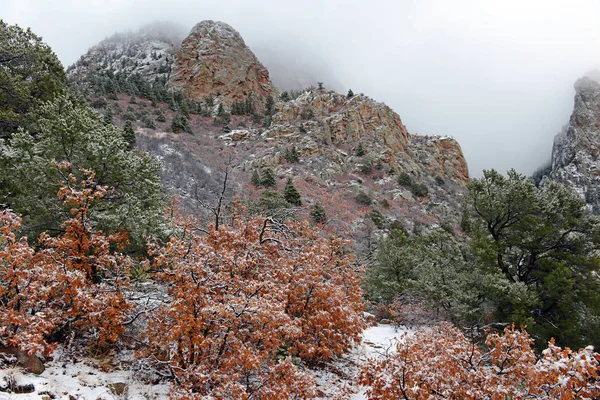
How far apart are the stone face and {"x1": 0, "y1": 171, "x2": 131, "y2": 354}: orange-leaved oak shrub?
65.3 metres

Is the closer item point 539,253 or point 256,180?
point 539,253

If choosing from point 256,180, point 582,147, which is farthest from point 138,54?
point 582,147

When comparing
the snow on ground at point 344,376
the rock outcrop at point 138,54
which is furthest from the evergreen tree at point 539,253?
the rock outcrop at point 138,54

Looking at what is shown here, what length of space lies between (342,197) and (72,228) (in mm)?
36295

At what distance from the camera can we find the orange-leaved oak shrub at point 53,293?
4.78m

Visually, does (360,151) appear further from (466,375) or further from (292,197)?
(466,375)

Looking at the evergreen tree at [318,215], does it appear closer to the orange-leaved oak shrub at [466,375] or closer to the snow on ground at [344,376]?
the snow on ground at [344,376]

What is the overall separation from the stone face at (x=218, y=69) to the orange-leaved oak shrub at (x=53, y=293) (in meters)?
65.3

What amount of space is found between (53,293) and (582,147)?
371ft

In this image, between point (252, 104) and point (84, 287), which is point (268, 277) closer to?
point (84, 287)

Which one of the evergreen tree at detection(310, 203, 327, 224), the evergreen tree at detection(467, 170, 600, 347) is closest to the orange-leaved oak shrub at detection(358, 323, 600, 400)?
the evergreen tree at detection(467, 170, 600, 347)

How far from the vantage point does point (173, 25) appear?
334 feet

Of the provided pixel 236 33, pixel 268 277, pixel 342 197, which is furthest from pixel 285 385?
pixel 236 33

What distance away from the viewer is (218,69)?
7262 centimetres
